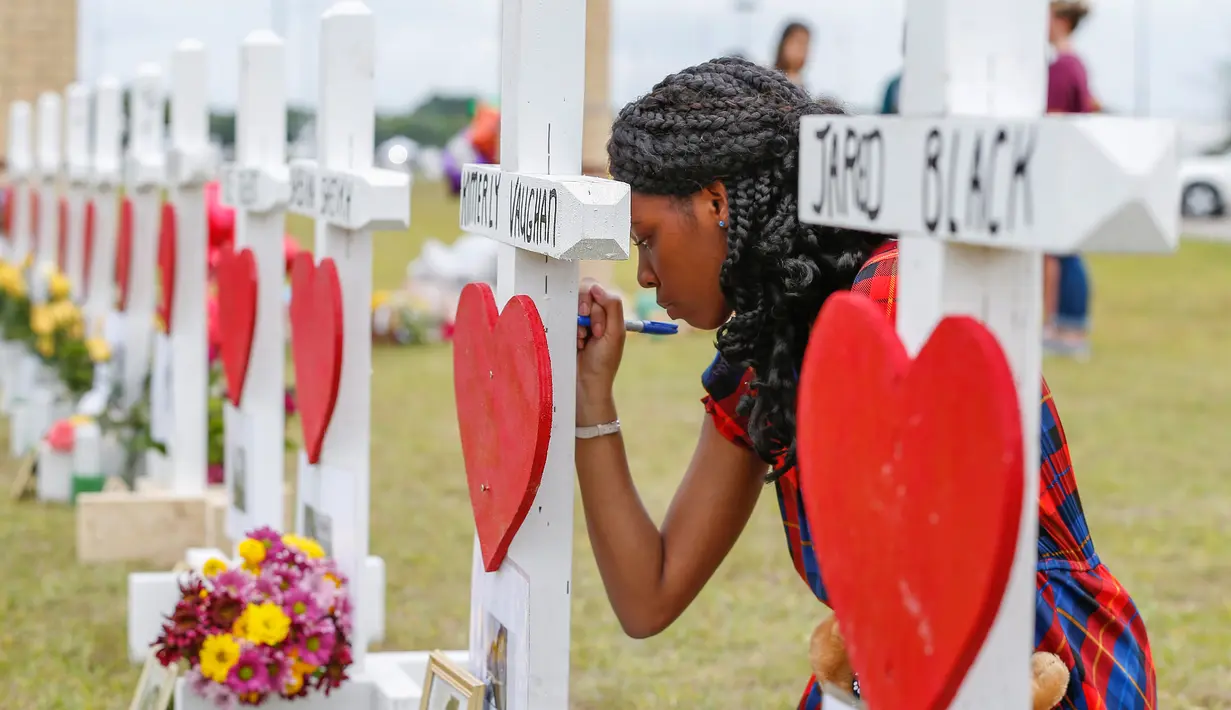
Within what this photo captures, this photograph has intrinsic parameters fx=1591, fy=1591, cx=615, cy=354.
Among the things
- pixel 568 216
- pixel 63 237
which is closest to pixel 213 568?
pixel 568 216

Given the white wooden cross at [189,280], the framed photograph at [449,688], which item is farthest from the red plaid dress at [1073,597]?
the white wooden cross at [189,280]

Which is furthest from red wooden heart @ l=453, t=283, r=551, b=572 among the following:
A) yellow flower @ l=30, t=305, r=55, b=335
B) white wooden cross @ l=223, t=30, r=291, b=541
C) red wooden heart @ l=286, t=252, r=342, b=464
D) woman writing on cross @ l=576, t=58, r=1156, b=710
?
yellow flower @ l=30, t=305, r=55, b=335

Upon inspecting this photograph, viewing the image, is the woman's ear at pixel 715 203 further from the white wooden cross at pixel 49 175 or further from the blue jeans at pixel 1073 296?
the blue jeans at pixel 1073 296

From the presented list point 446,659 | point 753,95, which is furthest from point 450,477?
point 753,95

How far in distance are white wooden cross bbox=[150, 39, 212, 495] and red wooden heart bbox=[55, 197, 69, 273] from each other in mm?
2830

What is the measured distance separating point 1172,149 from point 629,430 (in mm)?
6190

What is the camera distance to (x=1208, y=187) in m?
24.9

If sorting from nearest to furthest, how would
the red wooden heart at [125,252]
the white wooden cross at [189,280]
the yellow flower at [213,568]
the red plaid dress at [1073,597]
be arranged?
1. the red plaid dress at [1073,597]
2. the yellow flower at [213,568]
3. the white wooden cross at [189,280]
4. the red wooden heart at [125,252]

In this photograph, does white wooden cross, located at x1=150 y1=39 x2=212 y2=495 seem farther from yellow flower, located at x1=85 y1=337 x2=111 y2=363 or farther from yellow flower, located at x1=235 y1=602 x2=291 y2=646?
yellow flower, located at x1=235 y1=602 x2=291 y2=646

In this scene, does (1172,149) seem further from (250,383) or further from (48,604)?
(48,604)

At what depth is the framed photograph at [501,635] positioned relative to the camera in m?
2.22

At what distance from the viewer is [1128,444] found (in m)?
7.08

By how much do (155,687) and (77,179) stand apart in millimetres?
4472

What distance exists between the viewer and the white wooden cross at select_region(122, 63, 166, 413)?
547 cm
